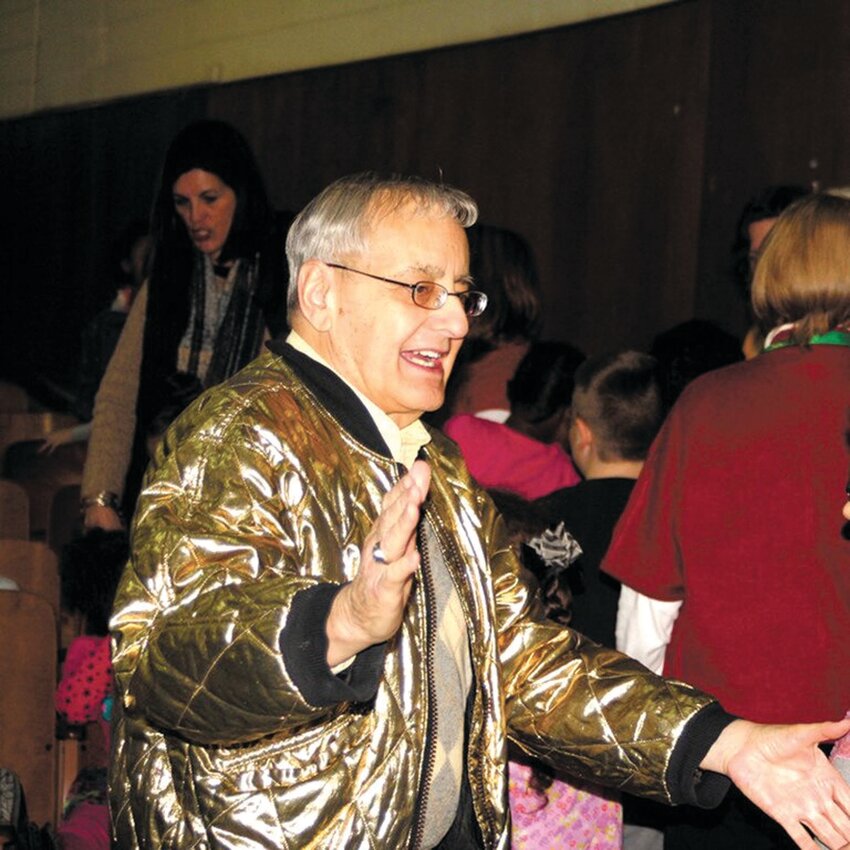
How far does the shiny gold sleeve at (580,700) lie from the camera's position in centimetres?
185

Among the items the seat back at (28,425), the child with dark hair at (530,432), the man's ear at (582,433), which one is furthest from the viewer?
the seat back at (28,425)

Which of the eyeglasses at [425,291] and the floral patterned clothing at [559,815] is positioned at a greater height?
the eyeglasses at [425,291]

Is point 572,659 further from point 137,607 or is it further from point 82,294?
point 82,294

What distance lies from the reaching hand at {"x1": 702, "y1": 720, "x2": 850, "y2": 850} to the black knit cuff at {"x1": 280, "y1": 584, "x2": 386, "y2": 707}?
58 centimetres

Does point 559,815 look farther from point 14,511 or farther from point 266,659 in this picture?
point 14,511

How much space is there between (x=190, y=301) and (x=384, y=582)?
226 cm

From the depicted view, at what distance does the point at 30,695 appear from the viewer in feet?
11.1

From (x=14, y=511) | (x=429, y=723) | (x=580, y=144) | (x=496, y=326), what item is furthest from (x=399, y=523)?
(x=580, y=144)

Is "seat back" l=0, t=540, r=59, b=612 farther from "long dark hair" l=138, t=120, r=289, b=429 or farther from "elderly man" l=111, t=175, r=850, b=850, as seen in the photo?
"elderly man" l=111, t=175, r=850, b=850

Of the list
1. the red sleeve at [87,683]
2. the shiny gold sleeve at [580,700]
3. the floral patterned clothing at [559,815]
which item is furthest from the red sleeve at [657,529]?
the red sleeve at [87,683]

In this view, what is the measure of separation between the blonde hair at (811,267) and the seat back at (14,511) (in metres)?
2.87

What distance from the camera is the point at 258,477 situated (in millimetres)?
1604

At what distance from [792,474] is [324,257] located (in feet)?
3.66

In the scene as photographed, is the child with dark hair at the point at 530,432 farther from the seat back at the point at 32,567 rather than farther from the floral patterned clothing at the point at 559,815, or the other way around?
the seat back at the point at 32,567
